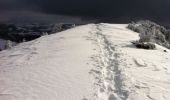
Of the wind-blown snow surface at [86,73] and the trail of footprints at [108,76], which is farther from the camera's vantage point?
the wind-blown snow surface at [86,73]

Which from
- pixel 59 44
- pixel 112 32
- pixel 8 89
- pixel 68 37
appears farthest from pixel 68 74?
pixel 112 32

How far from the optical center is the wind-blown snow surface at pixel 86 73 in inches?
423

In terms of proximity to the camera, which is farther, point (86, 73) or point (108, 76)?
point (86, 73)

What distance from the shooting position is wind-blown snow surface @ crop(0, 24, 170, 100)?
10750mm

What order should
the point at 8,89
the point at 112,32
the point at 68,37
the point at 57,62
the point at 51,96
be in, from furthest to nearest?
1. the point at 112,32
2. the point at 68,37
3. the point at 57,62
4. the point at 8,89
5. the point at 51,96

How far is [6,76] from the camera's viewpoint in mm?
12828

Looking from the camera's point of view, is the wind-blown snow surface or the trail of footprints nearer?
the trail of footprints

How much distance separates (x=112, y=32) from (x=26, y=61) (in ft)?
31.8

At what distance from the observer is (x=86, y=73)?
41.7 ft

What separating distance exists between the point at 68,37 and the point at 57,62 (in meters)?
7.48

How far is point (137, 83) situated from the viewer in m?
11.7

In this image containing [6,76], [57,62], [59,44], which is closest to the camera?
[6,76]

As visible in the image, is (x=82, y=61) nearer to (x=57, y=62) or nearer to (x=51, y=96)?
(x=57, y=62)

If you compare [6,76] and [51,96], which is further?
[6,76]
